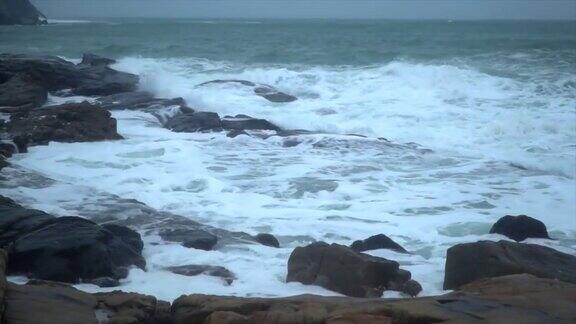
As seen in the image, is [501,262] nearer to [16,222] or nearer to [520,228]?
[520,228]

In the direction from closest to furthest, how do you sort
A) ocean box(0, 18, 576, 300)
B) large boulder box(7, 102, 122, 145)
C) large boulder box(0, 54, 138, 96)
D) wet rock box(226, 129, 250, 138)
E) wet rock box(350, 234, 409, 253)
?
1. wet rock box(350, 234, 409, 253)
2. ocean box(0, 18, 576, 300)
3. large boulder box(7, 102, 122, 145)
4. wet rock box(226, 129, 250, 138)
5. large boulder box(0, 54, 138, 96)

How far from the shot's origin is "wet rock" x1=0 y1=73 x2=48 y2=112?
14375 millimetres

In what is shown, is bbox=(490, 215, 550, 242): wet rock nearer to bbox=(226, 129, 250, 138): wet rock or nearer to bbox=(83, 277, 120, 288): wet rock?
bbox=(83, 277, 120, 288): wet rock

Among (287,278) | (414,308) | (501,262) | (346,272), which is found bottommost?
(287,278)

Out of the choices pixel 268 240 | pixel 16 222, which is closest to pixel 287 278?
pixel 268 240

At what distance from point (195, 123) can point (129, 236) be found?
26.3 feet

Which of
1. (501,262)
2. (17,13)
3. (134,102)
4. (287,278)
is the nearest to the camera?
(501,262)

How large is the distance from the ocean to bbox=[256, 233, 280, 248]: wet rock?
144 millimetres

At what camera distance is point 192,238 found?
6691mm

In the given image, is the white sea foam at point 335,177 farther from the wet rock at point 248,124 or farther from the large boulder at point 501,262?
the wet rock at point 248,124

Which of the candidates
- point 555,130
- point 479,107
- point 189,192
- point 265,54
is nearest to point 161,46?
point 265,54

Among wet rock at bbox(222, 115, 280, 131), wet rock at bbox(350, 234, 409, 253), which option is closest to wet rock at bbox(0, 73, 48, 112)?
wet rock at bbox(222, 115, 280, 131)

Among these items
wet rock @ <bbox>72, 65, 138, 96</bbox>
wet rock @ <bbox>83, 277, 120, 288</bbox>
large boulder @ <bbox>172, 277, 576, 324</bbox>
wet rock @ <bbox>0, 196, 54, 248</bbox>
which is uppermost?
large boulder @ <bbox>172, 277, 576, 324</bbox>

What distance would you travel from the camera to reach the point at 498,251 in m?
5.47
